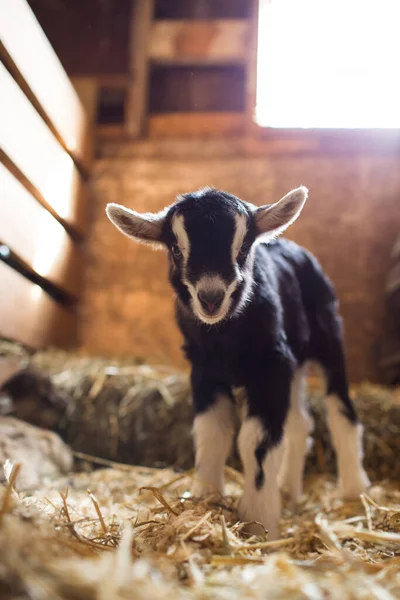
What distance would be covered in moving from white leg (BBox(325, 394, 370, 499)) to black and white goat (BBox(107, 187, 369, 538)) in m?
0.62

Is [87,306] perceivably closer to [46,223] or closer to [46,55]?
[46,223]

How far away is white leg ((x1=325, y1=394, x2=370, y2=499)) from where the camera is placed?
135 inches

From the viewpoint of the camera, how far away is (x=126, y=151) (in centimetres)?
670

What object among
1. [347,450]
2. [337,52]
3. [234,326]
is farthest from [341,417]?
[337,52]

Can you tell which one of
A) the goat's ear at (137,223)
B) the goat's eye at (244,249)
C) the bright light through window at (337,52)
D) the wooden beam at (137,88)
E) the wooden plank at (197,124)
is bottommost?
the goat's eye at (244,249)

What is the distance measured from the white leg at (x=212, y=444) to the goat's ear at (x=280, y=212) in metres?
0.84

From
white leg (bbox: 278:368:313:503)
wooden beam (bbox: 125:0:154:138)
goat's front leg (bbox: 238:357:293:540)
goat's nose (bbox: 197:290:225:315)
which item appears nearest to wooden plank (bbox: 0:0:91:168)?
wooden beam (bbox: 125:0:154:138)

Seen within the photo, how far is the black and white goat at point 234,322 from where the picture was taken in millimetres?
2406

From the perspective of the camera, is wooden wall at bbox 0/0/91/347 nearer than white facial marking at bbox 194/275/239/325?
No

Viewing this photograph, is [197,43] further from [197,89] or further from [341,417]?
[341,417]

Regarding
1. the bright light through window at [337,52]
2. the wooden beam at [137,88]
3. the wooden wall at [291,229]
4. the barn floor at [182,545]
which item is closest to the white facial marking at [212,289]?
the barn floor at [182,545]

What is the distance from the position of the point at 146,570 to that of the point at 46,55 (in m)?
3.48

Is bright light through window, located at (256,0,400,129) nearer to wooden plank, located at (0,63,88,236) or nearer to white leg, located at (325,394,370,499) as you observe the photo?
wooden plank, located at (0,63,88,236)

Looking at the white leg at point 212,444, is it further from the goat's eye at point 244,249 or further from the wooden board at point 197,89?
the wooden board at point 197,89
